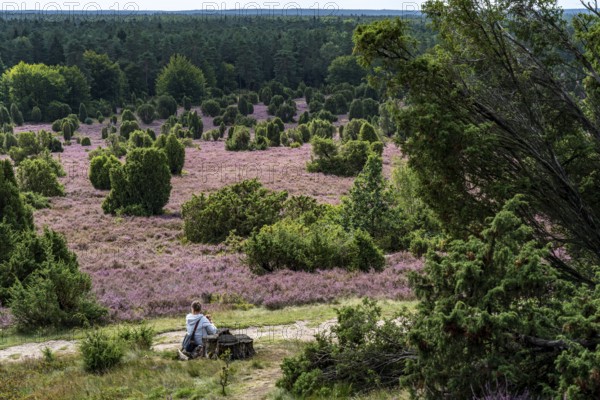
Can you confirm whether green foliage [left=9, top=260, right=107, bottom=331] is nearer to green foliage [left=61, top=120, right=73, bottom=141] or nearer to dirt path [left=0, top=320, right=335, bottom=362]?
dirt path [left=0, top=320, right=335, bottom=362]

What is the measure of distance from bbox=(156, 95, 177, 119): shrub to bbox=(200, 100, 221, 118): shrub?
12.2 feet

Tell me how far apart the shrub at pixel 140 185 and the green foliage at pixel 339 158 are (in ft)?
47.6

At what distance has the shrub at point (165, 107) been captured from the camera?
7962 centimetres

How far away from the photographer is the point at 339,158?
4412 cm

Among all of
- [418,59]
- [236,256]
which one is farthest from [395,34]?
[236,256]

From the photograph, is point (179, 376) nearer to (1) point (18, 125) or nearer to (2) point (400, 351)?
(2) point (400, 351)

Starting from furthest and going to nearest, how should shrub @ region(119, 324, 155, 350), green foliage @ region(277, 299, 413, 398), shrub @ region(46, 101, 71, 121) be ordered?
shrub @ region(46, 101, 71, 121), shrub @ region(119, 324, 155, 350), green foliage @ region(277, 299, 413, 398)

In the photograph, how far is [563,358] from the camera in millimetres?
6070

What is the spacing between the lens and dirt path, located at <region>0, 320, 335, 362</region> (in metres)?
12.3

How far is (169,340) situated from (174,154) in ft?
99.6

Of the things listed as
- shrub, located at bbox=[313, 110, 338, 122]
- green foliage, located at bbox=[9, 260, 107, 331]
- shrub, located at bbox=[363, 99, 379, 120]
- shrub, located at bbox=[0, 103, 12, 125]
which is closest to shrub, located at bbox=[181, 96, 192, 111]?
shrub, located at bbox=[313, 110, 338, 122]

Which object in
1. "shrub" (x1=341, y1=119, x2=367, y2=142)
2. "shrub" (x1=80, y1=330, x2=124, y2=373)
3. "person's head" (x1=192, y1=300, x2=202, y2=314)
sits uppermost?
"person's head" (x1=192, y1=300, x2=202, y2=314)

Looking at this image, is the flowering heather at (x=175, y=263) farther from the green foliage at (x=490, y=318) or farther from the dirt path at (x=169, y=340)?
the green foliage at (x=490, y=318)

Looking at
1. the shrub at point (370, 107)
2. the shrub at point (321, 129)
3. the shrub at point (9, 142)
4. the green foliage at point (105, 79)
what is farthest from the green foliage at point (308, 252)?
the green foliage at point (105, 79)
